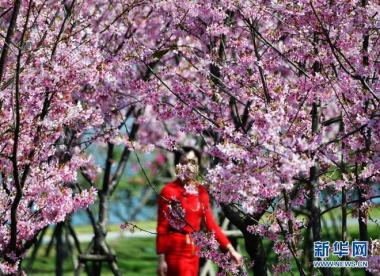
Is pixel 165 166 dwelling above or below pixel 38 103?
above

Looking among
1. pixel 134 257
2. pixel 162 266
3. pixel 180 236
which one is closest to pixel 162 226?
pixel 180 236

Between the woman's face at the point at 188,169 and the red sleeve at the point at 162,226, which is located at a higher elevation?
the woman's face at the point at 188,169

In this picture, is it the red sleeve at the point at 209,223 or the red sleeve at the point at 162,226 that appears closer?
the red sleeve at the point at 162,226

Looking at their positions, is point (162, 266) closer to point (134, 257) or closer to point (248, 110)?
point (248, 110)

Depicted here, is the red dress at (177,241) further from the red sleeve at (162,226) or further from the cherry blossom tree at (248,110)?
the cherry blossom tree at (248,110)

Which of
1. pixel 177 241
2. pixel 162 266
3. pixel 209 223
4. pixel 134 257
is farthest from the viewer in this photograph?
pixel 134 257

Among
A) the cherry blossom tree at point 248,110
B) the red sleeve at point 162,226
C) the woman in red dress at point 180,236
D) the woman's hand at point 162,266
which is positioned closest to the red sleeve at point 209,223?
the woman in red dress at point 180,236

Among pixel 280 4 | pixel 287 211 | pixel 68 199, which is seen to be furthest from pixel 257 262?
pixel 280 4

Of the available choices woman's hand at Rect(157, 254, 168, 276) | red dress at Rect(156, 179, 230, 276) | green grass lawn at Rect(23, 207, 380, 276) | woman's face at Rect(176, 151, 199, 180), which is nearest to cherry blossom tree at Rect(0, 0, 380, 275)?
woman's face at Rect(176, 151, 199, 180)

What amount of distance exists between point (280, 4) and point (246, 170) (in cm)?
191

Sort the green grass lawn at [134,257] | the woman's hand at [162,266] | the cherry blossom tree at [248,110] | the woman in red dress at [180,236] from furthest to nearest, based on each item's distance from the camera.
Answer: the green grass lawn at [134,257]
the woman's hand at [162,266]
the woman in red dress at [180,236]
the cherry blossom tree at [248,110]

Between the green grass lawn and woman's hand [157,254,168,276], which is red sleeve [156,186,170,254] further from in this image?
the green grass lawn

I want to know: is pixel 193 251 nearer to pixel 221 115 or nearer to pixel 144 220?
pixel 221 115

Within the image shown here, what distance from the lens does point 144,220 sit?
3438 cm
